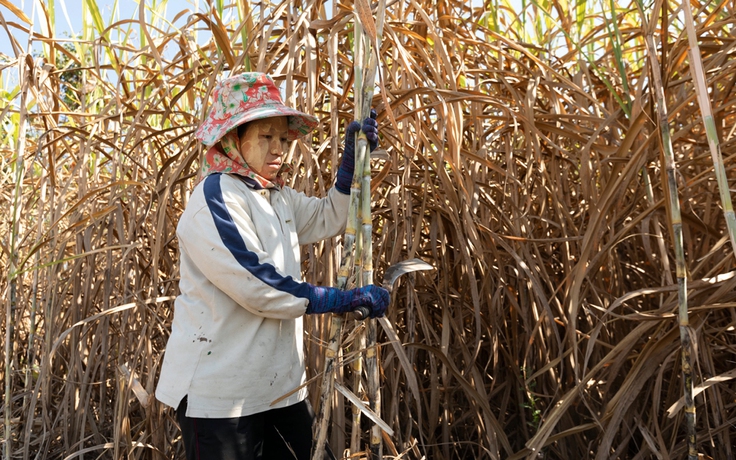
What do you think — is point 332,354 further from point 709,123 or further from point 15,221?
point 15,221

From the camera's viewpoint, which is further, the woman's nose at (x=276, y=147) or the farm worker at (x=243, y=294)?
the woman's nose at (x=276, y=147)

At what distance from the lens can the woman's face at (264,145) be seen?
147 centimetres

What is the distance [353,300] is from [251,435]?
1.34 feet

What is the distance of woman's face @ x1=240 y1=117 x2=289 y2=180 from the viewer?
1.47 metres

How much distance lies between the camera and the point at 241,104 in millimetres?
1443

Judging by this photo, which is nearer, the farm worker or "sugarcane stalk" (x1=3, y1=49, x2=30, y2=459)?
the farm worker

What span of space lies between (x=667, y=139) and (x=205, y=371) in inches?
36.2

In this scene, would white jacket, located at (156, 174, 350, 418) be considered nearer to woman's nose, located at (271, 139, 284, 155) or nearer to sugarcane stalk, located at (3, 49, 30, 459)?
woman's nose, located at (271, 139, 284, 155)

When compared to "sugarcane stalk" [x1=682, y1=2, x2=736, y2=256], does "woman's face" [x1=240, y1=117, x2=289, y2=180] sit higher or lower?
higher

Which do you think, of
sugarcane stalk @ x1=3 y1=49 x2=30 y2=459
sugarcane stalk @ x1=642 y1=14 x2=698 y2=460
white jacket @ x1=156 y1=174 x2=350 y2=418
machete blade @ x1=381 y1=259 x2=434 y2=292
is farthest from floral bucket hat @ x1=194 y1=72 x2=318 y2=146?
sugarcane stalk @ x1=642 y1=14 x2=698 y2=460

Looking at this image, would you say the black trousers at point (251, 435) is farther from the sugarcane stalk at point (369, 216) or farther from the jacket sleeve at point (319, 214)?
the jacket sleeve at point (319, 214)

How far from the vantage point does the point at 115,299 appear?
7.73 feet

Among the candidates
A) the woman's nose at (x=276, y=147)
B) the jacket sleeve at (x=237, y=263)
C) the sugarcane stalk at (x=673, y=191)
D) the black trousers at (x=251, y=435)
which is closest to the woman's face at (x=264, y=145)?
the woman's nose at (x=276, y=147)

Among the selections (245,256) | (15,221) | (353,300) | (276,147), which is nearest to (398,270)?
(353,300)
